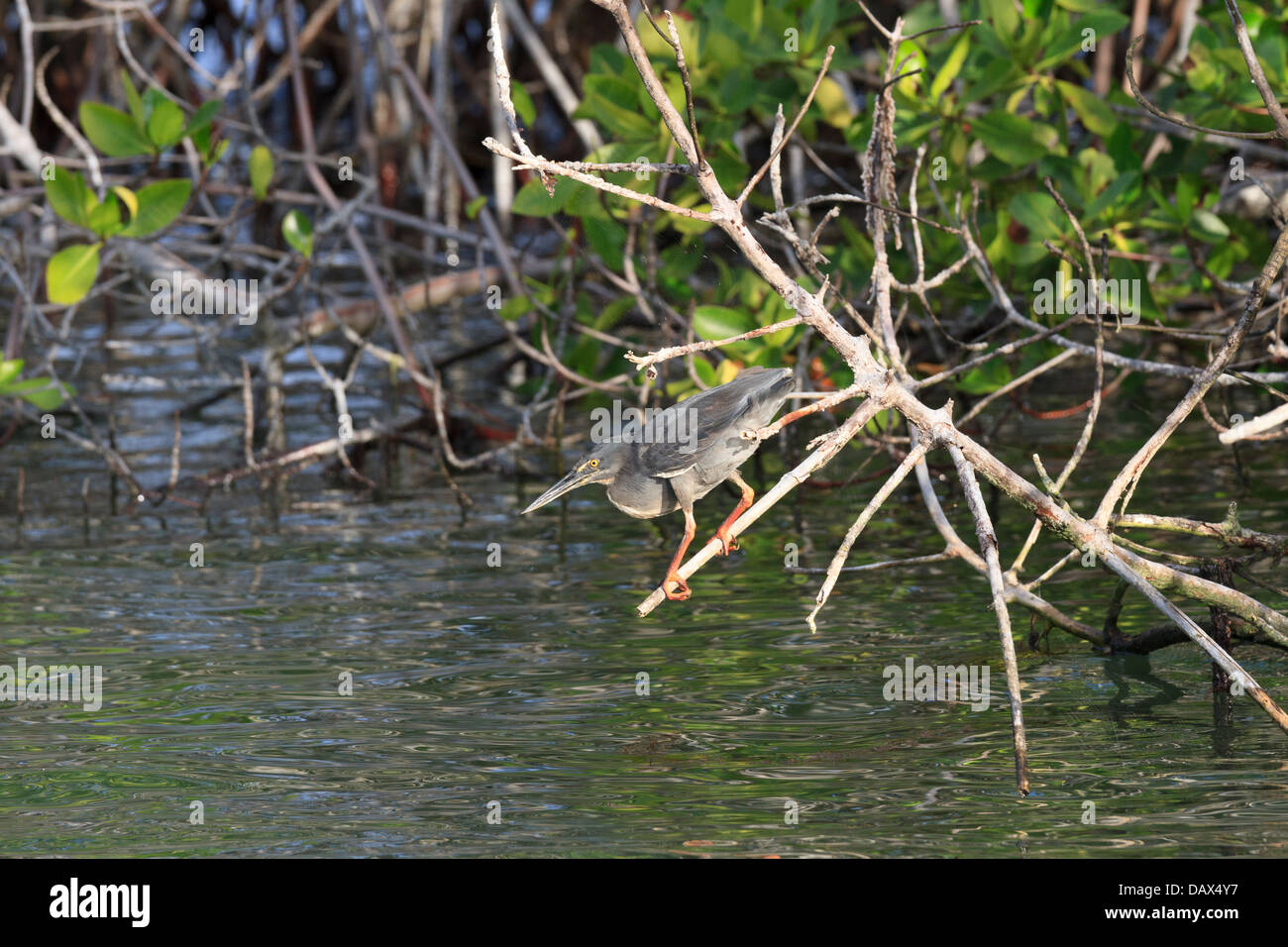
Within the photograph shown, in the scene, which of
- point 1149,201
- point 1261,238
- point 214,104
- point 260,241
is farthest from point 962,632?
point 260,241

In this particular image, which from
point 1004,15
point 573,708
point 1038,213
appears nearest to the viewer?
point 573,708

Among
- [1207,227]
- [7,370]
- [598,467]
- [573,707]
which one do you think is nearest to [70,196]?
[7,370]

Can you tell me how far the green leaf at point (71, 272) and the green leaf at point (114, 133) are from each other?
371mm

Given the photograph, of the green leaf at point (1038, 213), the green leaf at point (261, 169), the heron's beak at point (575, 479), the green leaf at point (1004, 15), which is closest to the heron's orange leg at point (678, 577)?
the heron's beak at point (575, 479)

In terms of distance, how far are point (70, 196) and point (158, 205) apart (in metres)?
0.33

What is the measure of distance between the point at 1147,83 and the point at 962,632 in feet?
22.9

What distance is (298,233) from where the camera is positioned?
6.71 metres

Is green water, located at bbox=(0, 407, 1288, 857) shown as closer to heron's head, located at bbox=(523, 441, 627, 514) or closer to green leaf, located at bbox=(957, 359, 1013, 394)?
green leaf, located at bbox=(957, 359, 1013, 394)

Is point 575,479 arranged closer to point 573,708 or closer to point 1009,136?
point 573,708

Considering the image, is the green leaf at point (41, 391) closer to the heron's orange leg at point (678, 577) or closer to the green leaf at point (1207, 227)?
the heron's orange leg at point (678, 577)

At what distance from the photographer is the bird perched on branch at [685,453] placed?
3.73m

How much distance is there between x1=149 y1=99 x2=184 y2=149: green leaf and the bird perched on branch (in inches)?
110

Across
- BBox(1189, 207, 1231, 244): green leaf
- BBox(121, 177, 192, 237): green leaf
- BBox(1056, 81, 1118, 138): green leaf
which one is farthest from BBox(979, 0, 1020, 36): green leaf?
BBox(121, 177, 192, 237): green leaf
